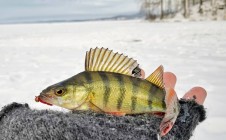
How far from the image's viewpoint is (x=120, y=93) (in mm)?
1584

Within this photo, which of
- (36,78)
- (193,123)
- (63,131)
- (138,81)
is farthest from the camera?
(36,78)

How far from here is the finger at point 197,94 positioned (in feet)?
7.16

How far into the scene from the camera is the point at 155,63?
8.07 meters

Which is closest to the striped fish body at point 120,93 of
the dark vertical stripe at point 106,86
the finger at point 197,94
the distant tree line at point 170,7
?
the dark vertical stripe at point 106,86

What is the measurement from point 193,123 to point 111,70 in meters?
0.54

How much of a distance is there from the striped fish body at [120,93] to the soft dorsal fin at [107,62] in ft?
0.14

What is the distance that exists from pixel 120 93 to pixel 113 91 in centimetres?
3

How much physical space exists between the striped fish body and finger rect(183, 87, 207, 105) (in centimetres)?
55

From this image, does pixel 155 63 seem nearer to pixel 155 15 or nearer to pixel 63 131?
pixel 63 131

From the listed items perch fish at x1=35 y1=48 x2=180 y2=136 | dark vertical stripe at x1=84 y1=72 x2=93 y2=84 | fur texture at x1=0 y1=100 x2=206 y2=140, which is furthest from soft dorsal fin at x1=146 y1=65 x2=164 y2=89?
dark vertical stripe at x1=84 y1=72 x2=93 y2=84

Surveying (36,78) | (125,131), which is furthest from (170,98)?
(36,78)

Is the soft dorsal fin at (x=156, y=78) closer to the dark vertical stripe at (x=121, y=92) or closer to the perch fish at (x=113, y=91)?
the perch fish at (x=113, y=91)

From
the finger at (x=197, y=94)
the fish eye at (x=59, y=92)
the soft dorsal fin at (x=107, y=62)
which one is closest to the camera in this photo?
the fish eye at (x=59, y=92)

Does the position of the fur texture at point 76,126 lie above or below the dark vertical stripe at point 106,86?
below
